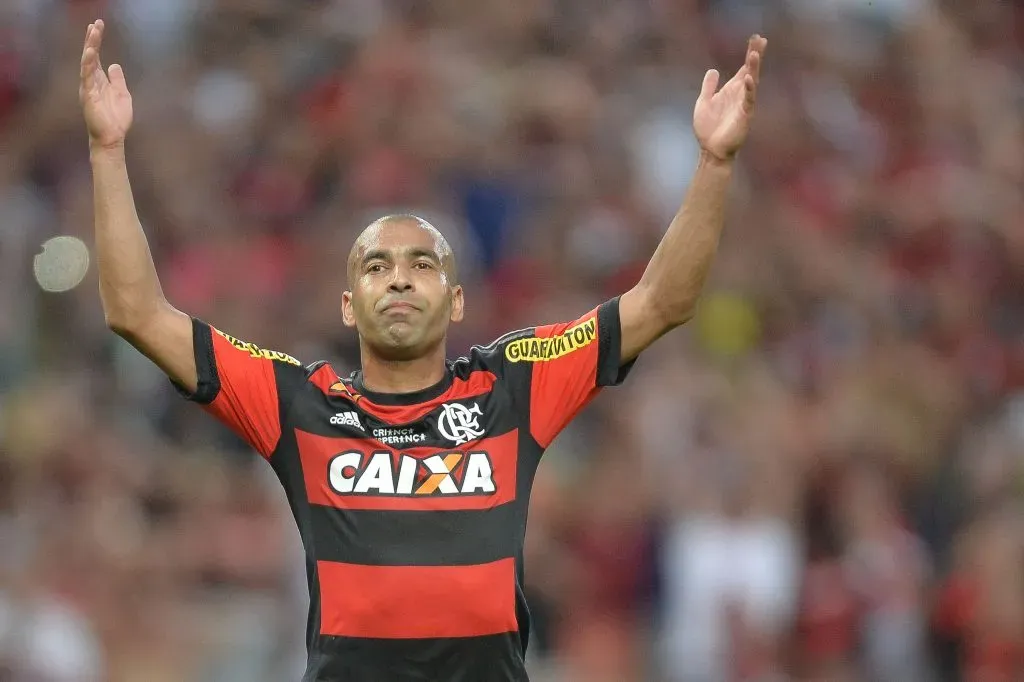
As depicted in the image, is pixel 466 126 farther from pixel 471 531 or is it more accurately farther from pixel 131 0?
pixel 471 531

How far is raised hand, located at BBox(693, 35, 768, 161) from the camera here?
536 cm

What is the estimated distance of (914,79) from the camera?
13039 mm

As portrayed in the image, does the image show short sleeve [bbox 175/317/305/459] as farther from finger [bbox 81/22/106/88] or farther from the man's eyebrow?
finger [bbox 81/22/106/88]

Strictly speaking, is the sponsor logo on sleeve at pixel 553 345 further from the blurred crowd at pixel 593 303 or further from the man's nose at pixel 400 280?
the blurred crowd at pixel 593 303

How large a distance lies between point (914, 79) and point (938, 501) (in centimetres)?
398

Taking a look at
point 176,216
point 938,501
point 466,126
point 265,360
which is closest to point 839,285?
point 938,501

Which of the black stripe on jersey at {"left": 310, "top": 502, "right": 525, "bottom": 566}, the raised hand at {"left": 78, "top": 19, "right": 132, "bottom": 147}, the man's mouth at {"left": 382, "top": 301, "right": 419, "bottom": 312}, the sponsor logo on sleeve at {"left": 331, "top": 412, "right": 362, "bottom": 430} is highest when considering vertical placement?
the raised hand at {"left": 78, "top": 19, "right": 132, "bottom": 147}

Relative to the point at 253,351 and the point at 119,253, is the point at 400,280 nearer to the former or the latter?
the point at 253,351

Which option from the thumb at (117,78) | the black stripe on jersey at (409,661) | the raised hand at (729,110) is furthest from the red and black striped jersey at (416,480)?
the thumb at (117,78)

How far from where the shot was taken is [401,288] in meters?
5.45

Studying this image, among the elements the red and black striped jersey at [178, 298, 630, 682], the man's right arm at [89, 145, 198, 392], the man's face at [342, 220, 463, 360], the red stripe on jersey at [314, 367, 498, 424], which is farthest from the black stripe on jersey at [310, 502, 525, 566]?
the man's right arm at [89, 145, 198, 392]

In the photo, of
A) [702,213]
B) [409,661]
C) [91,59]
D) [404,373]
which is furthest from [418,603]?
[91,59]

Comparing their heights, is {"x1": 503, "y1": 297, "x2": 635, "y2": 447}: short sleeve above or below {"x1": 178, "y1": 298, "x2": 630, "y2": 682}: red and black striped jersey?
above

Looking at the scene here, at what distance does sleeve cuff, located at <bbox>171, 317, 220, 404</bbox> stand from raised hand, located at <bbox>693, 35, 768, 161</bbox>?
1.67 m
